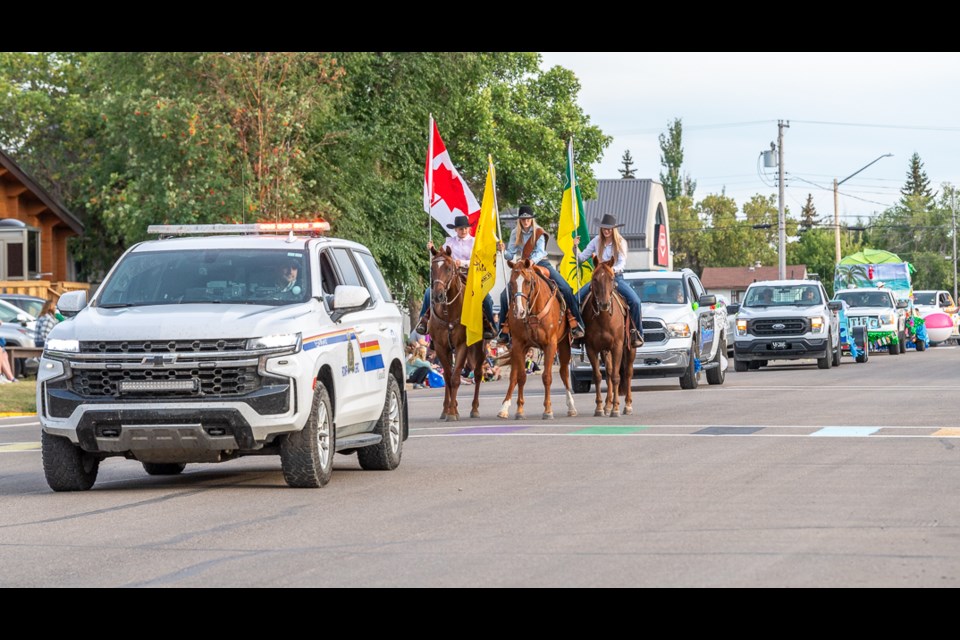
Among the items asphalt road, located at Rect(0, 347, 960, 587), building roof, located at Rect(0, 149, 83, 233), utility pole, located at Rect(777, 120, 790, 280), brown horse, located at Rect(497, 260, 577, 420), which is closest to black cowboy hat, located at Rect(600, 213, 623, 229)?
brown horse, located at Rect(497, 260, 577, 420)

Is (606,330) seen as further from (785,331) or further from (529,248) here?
(785,331)

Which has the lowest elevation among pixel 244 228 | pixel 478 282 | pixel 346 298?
pixel 346 298

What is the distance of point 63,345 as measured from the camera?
1305cm

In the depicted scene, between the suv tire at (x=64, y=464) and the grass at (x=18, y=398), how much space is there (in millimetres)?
13436

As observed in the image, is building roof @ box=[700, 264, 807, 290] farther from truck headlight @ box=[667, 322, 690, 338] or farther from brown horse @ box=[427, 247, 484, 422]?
brown horse @ box=[427, 247, 484, 422]

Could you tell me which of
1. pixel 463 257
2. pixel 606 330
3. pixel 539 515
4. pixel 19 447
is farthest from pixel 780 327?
pixel 539 515

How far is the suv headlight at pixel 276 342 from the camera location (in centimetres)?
1275

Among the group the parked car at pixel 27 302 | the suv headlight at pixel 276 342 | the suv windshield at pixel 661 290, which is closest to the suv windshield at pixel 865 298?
the suv windshield at pixel 661 290

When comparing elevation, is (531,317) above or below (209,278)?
below

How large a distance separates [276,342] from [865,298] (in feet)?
130

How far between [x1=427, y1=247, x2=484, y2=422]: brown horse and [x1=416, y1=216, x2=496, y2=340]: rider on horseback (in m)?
0.15

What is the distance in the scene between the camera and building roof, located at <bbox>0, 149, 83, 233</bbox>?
4828 cm
